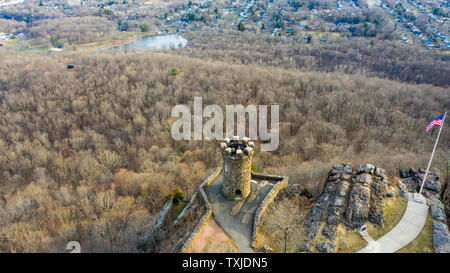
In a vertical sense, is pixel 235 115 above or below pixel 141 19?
below

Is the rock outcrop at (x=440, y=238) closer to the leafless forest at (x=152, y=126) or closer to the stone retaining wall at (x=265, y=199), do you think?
the leafless forest at (x=152, y=126)

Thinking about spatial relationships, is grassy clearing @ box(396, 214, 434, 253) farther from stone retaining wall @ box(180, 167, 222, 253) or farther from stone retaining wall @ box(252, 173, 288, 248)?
stone retaining wall @ box(180, 167, 222, 253)

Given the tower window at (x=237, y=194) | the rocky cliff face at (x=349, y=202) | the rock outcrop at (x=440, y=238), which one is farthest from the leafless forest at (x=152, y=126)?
the rock outcrop at (x=440, y=238)

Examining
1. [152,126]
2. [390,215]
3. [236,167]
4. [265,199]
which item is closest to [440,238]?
[390,215]

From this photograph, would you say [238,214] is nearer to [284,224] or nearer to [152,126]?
[284,224]

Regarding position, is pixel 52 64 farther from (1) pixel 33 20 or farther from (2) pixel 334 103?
(1) pixel 33 20

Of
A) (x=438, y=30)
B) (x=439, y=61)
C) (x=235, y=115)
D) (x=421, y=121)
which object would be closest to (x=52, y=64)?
(x=235, y=115)

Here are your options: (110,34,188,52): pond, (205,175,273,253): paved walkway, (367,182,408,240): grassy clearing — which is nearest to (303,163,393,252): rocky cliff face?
(367,182,408,240): grassy clearing
